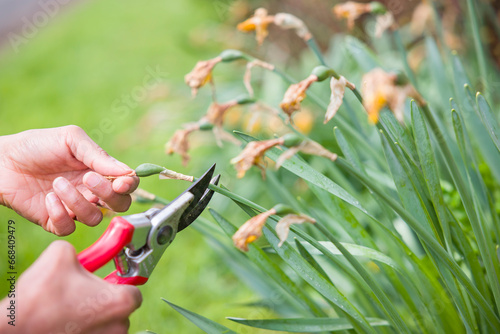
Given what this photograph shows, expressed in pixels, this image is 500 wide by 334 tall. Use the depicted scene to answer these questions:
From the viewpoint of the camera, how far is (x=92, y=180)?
885mm

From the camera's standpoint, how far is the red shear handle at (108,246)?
0.79 meters

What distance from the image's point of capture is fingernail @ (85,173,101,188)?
34.8 inches

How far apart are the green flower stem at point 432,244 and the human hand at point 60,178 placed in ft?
1.40

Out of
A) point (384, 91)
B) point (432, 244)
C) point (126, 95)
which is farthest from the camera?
point (126, 95)

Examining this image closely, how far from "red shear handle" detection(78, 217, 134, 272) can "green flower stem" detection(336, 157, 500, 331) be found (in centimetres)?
37

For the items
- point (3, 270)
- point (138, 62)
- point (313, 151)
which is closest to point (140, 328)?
point (3, 270)

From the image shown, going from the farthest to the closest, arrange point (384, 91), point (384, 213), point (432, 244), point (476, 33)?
point (476, 33), point (384, 213), point (432, 244), point (384, 91)

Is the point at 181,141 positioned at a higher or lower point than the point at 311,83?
lower

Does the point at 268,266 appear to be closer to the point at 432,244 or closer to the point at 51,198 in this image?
the point at 432,244

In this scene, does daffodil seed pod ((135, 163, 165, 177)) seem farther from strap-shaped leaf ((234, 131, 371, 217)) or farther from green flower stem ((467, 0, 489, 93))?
green flower stem ((467, 0, 489, 93))

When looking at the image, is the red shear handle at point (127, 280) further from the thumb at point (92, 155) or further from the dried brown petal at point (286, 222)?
the dried brown petal at point (286, 222)

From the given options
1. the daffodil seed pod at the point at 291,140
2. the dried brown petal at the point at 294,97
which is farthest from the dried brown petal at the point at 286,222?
the dried brown petal at the point at 294,97

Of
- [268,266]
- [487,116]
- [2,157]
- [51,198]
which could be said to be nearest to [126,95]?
[2,157]

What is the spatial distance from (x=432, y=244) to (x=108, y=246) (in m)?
0.53
